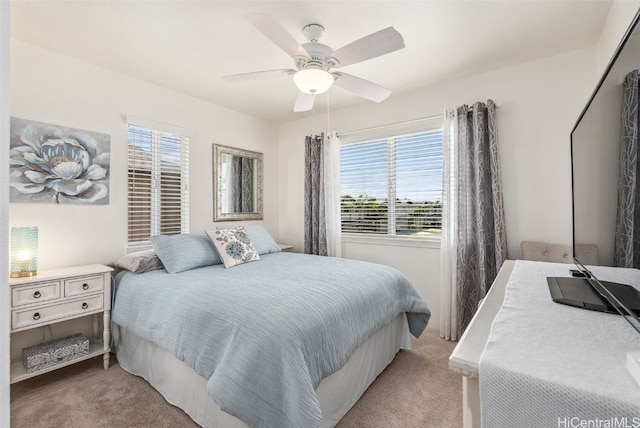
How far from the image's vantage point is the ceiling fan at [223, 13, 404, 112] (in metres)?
1.68

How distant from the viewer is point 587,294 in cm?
110

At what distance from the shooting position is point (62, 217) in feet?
8.07

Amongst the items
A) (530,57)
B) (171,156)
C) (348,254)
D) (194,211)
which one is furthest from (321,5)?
(348,254)

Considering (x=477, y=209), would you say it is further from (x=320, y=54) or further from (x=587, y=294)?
(x=320, y=54)

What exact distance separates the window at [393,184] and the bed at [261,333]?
41.9 inches

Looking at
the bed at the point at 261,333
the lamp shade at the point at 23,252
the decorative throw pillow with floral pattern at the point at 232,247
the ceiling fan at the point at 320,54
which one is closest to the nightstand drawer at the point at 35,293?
the lamp shade at the point at 23,252

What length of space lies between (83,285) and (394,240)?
9.56 feet

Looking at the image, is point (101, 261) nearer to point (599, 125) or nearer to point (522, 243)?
point (599, 125)

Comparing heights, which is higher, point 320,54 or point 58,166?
point 320,54

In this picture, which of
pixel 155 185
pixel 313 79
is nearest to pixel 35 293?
pixel 155 185

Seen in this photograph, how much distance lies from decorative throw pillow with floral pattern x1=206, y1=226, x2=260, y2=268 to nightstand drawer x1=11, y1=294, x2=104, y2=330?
0.95 meters

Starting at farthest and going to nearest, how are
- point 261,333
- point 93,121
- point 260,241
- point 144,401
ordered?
point 260,241
point 93,121
point 144,401
point 261,333

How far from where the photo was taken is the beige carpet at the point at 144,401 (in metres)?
1.77

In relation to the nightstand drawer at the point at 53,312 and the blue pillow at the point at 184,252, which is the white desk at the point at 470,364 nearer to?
the blue pillow at the point at 184,252
